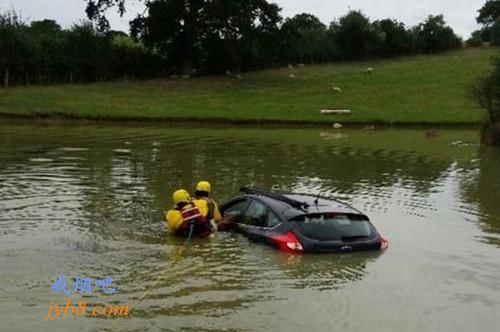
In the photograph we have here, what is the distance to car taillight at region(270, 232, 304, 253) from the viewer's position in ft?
43.8

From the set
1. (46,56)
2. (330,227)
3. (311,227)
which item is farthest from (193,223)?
(46,56)

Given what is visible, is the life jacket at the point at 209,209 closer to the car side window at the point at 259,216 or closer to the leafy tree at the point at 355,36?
the car side window at the point at 259,216

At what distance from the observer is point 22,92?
59094 mm

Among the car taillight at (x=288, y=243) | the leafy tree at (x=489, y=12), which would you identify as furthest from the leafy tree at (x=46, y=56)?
the leafy tree at (x=489, y=12)

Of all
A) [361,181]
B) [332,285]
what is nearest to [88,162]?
[361,181]

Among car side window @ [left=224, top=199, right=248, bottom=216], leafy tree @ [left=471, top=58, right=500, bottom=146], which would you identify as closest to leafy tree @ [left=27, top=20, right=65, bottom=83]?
leafy tree @ [left=471, top=58, right=500, bottom=146]

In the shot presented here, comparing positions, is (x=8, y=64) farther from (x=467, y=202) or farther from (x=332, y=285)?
(x=332, y=285)

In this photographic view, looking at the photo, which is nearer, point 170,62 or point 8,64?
point 8,64

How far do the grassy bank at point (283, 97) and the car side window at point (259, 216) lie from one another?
3602 cm

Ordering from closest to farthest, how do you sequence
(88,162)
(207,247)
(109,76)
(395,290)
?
(395,290)
(207,247)
(88,162)
(109,76)

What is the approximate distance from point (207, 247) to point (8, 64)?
183 ft

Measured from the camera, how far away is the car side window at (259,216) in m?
14.4

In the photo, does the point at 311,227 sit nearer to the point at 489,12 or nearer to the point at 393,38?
the point at 393,38

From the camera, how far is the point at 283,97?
60438 mm
